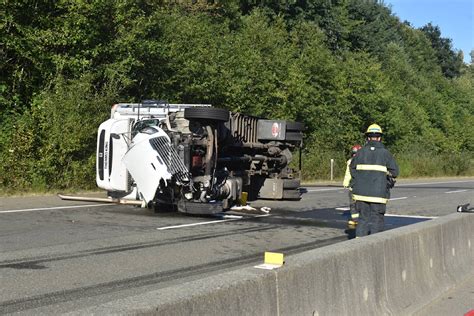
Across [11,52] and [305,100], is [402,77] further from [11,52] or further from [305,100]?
[11,52]

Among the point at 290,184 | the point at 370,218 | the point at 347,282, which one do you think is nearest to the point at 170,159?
the point at 370,218

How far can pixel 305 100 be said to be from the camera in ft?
114

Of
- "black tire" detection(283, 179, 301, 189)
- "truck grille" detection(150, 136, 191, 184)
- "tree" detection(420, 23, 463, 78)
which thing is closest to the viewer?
"truck grille" detection(150, 136, 191, 184)

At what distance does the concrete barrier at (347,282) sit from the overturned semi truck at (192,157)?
570 cm

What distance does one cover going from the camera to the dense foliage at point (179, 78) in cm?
1859

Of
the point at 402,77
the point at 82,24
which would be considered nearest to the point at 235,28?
the point at 82,24

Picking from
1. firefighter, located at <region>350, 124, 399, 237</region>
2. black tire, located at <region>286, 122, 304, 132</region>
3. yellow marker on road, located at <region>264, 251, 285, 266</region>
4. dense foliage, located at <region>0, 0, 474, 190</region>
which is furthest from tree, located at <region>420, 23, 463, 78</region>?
yellow marker on road, located at <region>264, 251, 285, 266</region>

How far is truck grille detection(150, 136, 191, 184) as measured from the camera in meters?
12.6

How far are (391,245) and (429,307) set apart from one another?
46.7 inches

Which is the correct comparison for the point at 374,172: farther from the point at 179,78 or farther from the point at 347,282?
the point at 179,78

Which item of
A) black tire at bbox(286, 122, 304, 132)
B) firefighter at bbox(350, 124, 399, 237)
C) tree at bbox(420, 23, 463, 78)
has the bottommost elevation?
firefighter at bbox(350, 124, 399, 237)

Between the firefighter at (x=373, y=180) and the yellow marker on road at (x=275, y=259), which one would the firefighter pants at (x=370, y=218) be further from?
the yellow marker on road at (x=275, y=259)

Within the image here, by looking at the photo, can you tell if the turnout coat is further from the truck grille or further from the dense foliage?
the dense foliage

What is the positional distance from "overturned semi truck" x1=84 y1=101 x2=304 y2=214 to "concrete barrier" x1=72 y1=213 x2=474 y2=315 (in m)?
5.70
